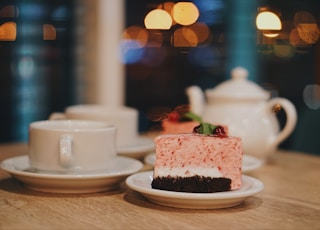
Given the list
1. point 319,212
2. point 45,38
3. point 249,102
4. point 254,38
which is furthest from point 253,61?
point 319,212

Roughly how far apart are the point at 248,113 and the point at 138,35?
2.10 m

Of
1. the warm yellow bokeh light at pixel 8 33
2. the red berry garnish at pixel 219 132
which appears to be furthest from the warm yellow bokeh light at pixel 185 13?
the red berry garnish at pixel 219 132

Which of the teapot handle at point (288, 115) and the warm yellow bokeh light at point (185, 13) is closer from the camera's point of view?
the teapot handle at point (288, 115)

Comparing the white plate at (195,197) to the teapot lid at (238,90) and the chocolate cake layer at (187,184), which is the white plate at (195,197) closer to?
the chocolate cake layer at (187,184)

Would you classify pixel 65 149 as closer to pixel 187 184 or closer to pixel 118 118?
pixel 187 184

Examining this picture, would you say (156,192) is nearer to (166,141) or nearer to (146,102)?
(166,141)

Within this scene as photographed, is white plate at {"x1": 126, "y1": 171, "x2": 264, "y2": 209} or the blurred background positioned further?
the blurred background

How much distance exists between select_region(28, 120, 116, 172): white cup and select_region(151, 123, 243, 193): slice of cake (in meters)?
0.13

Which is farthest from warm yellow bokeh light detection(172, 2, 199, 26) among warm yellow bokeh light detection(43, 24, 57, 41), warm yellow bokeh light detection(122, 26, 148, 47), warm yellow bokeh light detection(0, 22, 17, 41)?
warm yellow bokeh light detection(0, 22, 17, 41)

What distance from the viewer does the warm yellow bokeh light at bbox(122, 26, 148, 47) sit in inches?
129

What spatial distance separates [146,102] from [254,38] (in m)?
0.91

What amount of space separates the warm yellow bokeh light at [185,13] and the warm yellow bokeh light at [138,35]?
0.97 ft

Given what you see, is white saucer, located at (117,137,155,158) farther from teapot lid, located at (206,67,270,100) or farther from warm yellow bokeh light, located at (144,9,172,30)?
warm yellow bokeh light, located at (144,9,172,30)

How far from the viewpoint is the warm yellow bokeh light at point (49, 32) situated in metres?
3.17
